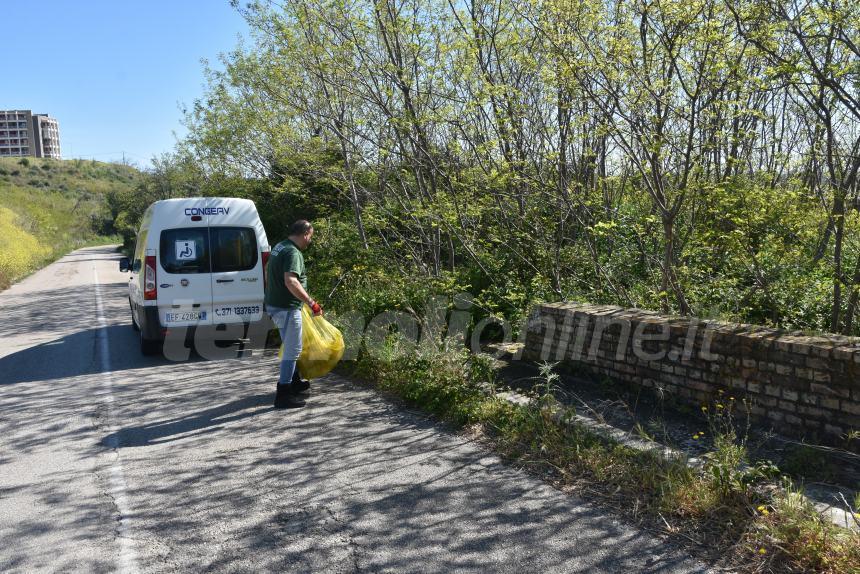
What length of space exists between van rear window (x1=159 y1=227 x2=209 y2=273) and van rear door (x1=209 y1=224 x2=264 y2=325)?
13 cm

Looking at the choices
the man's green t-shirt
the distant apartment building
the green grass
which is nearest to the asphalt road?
the green grass

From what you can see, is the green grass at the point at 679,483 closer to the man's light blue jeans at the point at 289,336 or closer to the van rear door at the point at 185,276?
the man's light blue jeans at the point at 289,336

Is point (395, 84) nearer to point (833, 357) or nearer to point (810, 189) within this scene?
point (810, 189)

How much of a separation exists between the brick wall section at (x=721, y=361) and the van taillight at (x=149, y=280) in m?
5.64

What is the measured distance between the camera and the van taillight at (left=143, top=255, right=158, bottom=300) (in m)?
9.70

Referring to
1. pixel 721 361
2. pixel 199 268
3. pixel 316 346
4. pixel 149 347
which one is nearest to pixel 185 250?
pixel 199 268

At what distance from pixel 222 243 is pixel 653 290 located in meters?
6.17

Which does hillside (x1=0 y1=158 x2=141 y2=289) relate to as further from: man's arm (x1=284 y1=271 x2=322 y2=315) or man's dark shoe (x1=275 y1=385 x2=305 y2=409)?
man's arm (x1=284 y1=271 x2=322 y2=315)

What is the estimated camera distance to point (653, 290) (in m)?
7.99

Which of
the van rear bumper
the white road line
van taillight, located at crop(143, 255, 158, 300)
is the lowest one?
the white road line

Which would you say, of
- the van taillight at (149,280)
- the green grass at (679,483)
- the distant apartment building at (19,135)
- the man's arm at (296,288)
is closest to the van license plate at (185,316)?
the van taillight at (149,280)

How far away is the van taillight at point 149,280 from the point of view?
9.70m

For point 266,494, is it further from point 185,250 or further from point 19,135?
point 19,135

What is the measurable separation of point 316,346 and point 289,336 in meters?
0.37
